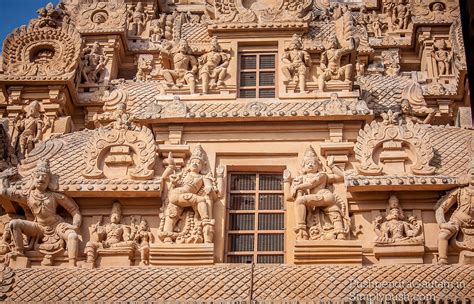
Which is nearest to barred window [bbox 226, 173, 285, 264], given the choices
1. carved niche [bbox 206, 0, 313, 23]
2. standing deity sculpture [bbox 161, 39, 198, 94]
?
standing deity sculpture [bbox 161, 39, 198, 94]

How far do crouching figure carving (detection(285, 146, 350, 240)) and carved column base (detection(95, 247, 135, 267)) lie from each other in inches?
136

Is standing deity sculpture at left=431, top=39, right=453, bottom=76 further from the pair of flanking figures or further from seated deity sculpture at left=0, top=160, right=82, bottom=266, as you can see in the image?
seated deity sculpture at left=0, top=160, right=82, bottom=266

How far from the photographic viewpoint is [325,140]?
15.6 meters

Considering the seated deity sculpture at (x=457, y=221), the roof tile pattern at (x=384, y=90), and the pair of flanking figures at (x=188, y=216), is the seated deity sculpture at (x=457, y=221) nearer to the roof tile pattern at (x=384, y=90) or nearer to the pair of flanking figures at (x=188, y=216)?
the pair of flanking figures at (x=188, y=216)

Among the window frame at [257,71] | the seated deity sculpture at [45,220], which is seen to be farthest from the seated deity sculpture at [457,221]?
the seated deity sculpture at [45,220]

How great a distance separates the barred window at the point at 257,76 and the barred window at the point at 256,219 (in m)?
2.52

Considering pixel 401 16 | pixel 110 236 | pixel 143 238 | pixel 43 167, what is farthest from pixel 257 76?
pixel 401 16

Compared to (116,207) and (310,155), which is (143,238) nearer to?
(116,207)

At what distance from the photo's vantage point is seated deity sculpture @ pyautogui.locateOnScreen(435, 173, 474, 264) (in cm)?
1369

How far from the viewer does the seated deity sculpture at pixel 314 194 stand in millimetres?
14164

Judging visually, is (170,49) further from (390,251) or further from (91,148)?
(390,251)

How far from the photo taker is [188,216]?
1462cm

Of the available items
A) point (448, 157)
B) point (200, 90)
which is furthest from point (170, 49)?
point (448, 157)

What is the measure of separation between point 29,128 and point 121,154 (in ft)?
16.2
